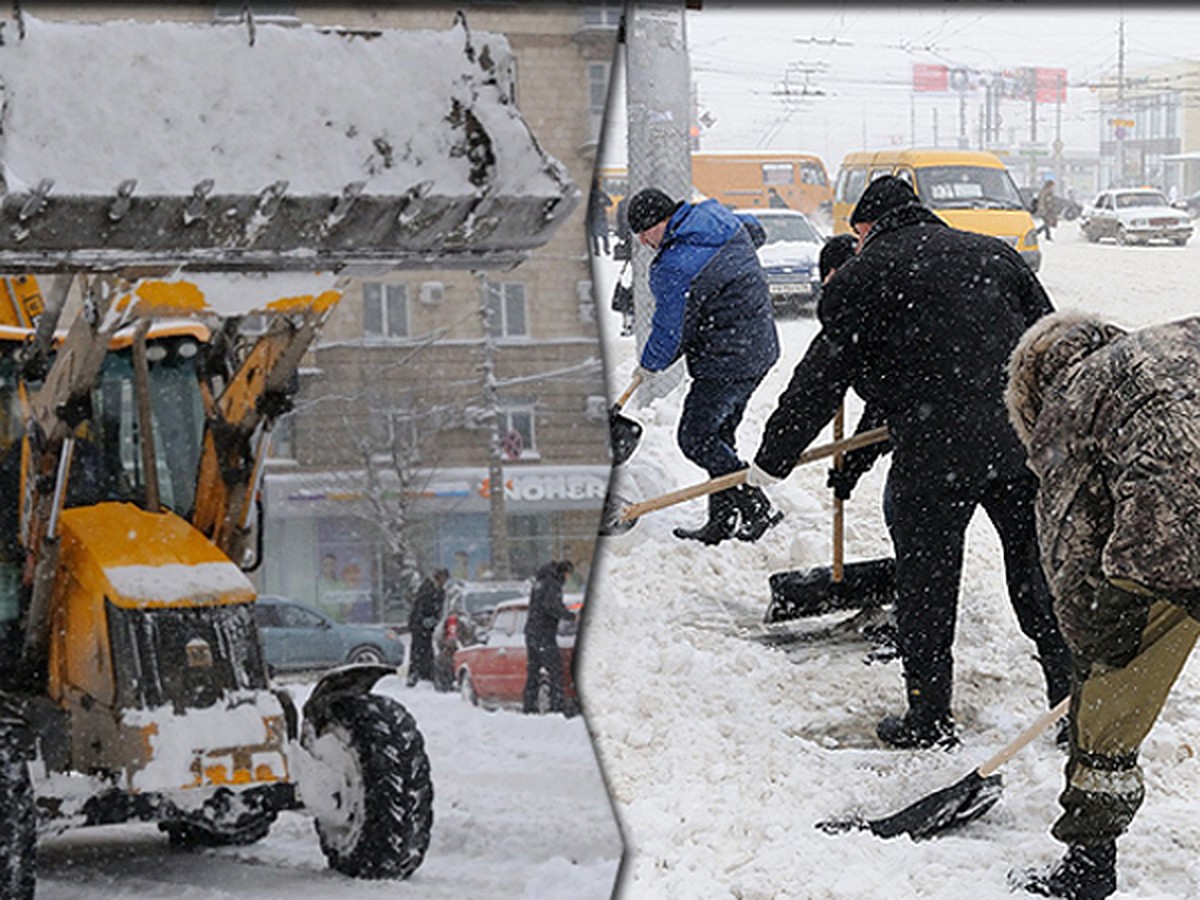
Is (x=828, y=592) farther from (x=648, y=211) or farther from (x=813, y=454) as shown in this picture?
(x=648, y=211)

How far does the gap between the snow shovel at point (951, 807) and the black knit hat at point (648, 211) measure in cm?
321

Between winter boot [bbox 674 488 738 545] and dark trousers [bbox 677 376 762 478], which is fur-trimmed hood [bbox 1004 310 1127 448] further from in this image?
winter boot [bbox 674 488 738 545]

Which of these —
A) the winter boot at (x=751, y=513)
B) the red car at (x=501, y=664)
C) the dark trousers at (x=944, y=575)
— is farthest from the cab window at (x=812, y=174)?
the dark trousers at (x=944, y=575)

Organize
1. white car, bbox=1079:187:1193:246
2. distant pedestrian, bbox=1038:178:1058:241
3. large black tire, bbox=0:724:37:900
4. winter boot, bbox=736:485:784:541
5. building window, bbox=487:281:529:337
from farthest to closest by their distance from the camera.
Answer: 1. white car, bbox=1079:187:1193:246
2. distant pedestrian, bbox=1038:178:1058:241
3. building window, bbox=487:281:529:337
4. winter boot, bbox=736:485:784:541
5. large black tire, bbox=0:724:37:900

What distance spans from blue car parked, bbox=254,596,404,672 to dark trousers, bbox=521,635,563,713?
3.86ft

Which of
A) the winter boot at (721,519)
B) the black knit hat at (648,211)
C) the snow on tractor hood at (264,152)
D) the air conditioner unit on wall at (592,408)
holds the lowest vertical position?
the air conditioner unit on wall at (592,408)

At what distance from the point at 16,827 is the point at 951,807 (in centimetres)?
257

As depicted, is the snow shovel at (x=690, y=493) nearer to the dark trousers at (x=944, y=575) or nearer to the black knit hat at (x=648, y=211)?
the dark trousers at (x=944, y=575)

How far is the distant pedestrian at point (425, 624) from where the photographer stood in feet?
39.8

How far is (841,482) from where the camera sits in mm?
6402

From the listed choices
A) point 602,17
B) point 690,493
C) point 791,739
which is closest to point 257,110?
point 791,739

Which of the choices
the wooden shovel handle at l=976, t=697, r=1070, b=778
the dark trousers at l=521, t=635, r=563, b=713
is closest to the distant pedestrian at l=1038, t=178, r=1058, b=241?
the dark trousers at l=521, t=635, r=563, b=713

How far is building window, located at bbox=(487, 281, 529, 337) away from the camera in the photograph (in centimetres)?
1967

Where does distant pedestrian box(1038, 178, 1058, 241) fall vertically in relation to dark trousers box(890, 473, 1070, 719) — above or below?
above
